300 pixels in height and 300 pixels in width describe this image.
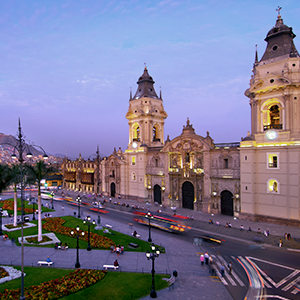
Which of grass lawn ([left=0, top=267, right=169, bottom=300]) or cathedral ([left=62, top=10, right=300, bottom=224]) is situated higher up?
cathedral ([left=62, top=10, right=300, bottom=224])

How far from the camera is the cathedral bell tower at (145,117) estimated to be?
196 feet

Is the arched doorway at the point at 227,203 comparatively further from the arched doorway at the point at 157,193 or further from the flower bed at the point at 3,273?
the flower bed at the point at 3,273

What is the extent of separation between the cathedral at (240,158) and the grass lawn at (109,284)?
25.2m

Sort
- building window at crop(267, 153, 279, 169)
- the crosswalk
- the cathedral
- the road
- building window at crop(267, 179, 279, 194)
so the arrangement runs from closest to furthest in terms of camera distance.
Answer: the road, the crosswalk, the cathedral, building window at crop(267, 153, 279, 169), building window at crop(267, 179, 279, 194)

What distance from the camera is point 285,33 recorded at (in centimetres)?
3769

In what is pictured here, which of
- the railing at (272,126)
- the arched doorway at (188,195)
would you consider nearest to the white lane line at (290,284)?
the railing at (272,126)

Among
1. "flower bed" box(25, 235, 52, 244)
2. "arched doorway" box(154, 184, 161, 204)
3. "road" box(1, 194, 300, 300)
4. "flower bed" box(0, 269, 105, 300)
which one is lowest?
"road" box(1, 194, 300, 300)

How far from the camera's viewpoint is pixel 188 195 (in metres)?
49.0

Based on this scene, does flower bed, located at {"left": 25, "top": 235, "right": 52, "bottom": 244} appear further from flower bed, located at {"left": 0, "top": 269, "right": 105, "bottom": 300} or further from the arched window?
the arched window

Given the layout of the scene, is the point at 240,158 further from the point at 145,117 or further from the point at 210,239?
the point at 145,117

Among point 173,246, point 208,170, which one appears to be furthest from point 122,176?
point 173,246

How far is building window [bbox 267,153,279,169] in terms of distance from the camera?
36.4 metres

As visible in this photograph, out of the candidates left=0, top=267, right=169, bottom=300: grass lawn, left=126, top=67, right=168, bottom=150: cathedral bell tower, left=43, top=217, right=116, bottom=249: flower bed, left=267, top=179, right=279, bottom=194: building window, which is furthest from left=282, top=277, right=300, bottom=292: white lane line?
left=126, top=67, right=168, bottom=150: cathedral bell tower

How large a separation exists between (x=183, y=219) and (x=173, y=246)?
13154mm
